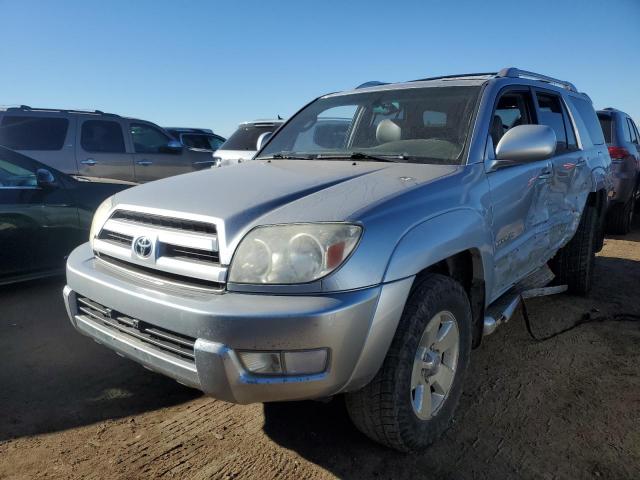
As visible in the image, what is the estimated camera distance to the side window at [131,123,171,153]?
27.3 feet

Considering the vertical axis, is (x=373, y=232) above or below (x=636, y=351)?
above

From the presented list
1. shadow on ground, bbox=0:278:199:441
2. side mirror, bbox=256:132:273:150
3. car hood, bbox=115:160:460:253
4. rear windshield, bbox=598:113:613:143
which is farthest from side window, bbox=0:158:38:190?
rear windshield, bbox=598:113:613:143

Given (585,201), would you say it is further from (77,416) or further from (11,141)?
(11,141)

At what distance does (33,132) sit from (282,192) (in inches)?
245

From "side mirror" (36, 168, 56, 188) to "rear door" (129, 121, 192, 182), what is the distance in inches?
142

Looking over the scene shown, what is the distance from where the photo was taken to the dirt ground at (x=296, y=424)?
2.23 m

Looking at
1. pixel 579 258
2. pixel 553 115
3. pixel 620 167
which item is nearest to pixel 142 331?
pixel 553 115

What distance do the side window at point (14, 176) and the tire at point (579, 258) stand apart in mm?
4897

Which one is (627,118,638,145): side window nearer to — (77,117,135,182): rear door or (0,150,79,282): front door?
(77,117,135,182): rear door

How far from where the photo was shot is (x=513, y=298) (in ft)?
10.5

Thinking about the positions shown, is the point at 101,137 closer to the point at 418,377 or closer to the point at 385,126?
the point at 385,126

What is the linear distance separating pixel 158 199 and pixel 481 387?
6.91 feet

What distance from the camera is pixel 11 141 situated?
22.3ft

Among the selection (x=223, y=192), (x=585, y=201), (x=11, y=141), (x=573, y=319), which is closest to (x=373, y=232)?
(x=223, y=192)
